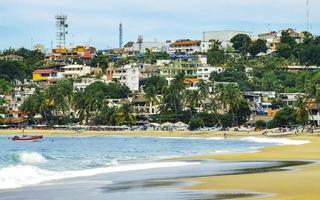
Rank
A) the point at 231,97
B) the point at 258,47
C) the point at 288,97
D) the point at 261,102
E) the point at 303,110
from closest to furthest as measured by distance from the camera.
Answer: the point at 303,110 < the point at 231,97 < the point at 261,102 < the point at 288,97 < the point at 258,47

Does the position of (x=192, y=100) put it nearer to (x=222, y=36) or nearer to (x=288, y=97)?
(x=288, y=97)

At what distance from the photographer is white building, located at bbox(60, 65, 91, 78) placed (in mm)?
147625

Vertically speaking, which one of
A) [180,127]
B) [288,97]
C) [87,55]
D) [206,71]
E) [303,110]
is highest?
[87,55]

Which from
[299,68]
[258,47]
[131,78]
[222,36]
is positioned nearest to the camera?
[131,78]

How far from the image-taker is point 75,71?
149m

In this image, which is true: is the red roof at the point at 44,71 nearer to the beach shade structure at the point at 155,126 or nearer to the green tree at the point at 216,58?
the green tree at the point at 216,58

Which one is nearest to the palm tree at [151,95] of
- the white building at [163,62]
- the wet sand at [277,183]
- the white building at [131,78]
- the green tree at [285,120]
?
the white building at [131,78]

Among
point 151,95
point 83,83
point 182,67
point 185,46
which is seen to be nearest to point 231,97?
point 151,95

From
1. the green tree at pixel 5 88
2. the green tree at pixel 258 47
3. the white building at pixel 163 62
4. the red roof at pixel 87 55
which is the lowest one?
the green tree at pixel 5 88

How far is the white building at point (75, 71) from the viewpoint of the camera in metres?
148

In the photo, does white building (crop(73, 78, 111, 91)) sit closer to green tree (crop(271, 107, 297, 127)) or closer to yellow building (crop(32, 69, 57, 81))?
yellow building (crop(32, 69, 57, 81))

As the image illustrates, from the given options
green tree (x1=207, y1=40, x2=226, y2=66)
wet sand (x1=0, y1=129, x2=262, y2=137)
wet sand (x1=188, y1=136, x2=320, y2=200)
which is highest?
green tree (x1=207, y1=40, x2=226, y2=66)

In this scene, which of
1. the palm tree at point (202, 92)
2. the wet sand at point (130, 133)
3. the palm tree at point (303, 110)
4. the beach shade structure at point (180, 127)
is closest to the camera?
the wet sand at point (130, 133)

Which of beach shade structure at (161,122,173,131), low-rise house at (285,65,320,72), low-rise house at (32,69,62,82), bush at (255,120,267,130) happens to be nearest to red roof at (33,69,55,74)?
low-rise house at (32,69,62,82)
